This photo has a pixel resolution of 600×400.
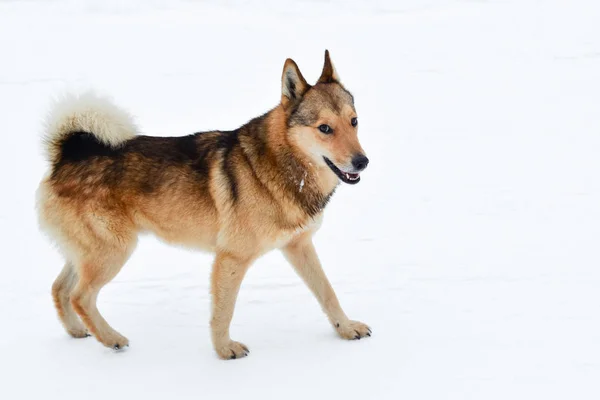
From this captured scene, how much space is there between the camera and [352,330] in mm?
4574

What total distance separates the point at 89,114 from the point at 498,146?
202 inches

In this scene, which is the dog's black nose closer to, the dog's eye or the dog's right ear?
the dog's eye

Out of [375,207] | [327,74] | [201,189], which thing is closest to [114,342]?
[201,189]

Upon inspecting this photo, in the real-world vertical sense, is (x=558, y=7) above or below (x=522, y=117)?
above

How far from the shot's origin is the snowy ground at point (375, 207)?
4188 mm

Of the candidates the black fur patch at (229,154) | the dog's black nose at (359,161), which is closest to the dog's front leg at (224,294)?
the black fur patch at (229,154)

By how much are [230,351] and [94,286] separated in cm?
97

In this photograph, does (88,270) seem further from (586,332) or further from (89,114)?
(586,332)

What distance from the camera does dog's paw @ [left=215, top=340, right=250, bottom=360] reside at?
4.39 m

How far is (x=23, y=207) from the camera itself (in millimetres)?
7023

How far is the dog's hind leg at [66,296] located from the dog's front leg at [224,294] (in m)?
1.04

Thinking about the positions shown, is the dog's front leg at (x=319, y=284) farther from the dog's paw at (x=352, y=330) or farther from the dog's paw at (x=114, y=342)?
the dog's paw at (x=114, y=342)

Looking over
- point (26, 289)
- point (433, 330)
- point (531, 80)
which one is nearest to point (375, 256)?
point (433, 330)

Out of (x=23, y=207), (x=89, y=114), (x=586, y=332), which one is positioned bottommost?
(x=23, y=207)
